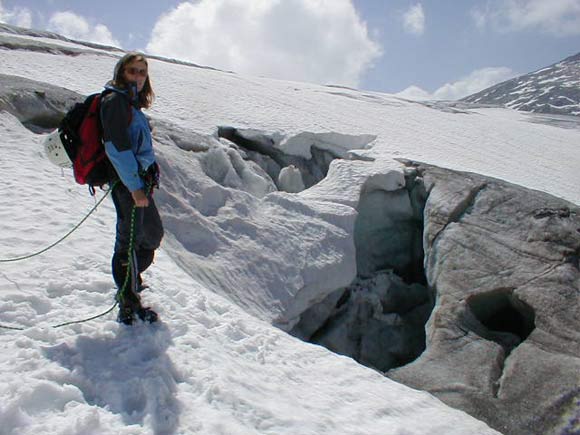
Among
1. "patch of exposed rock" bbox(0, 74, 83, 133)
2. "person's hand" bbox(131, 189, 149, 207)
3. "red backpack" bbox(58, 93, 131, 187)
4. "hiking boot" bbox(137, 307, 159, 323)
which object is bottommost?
"hiking boot" bbox(137, 307, 159, 323)

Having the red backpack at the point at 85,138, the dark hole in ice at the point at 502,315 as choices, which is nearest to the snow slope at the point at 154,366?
the red backpack at the point at 85,138

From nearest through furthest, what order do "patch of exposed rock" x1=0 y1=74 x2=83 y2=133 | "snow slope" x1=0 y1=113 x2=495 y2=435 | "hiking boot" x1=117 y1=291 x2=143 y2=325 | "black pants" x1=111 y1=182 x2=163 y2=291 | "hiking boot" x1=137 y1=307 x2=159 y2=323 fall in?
"snow slope" x1=0 y1=113 x2=495 y2=435 → "black pants" x1=111 y1=182 x2=163 y2=291 → "hiking boot" x1=117 y1=291 x2=143 y2=325 → "hiking boot" x1=137 y1=307 x2=159 y2=323 → "patch of exposed rock" x1=0 y1=74 x2=83 y2=133

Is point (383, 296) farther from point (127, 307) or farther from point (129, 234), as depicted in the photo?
point (129, 234)

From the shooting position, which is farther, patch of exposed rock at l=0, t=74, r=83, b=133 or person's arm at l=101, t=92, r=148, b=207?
patch of exposed rock at l=0, t=74, r=83, b=133

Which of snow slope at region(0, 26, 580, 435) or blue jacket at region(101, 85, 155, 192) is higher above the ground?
blue jacket at region(101, 85, 155, 192)

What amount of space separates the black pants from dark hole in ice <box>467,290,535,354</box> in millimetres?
5575

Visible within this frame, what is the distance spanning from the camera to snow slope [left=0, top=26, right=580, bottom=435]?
305cm

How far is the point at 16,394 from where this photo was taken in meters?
2.73

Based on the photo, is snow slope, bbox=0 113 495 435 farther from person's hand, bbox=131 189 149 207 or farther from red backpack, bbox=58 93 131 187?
red backpack, bbox=58 93 131 187

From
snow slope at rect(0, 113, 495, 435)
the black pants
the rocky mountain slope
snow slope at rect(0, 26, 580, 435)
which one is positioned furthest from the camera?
the rocky mountain slope

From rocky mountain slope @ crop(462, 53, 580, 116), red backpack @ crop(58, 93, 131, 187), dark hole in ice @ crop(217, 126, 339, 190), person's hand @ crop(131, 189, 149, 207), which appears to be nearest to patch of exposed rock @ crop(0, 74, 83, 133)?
dark hole in ice @ crop(217, 126, 339, 190)

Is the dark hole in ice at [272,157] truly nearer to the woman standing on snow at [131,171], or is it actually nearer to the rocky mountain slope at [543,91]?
the woman standing on snow at [131,171]

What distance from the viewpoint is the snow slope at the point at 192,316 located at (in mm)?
3053

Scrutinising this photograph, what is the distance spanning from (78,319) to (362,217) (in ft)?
26.7
